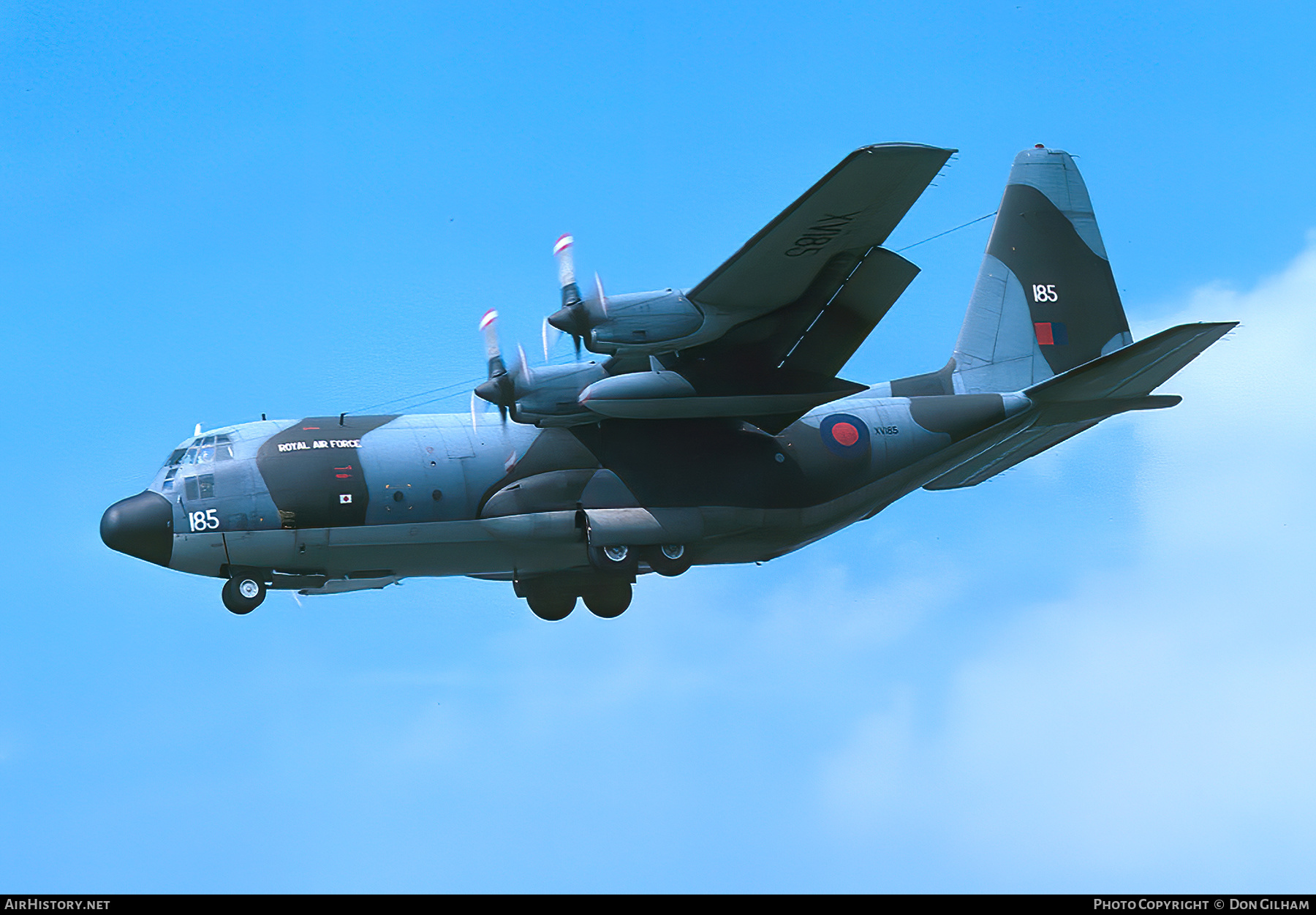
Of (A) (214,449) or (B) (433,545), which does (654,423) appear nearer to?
(B) (433,545)

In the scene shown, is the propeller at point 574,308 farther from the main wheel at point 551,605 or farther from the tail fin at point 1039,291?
the tail fin at point 1039,291

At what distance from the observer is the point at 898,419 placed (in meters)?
18.7

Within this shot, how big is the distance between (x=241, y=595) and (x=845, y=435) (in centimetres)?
810

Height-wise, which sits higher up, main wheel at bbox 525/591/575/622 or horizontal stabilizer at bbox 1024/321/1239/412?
horizontal stabilizer at bbox 1024/321/1239/412

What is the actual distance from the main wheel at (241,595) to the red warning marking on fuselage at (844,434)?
7.77 metres

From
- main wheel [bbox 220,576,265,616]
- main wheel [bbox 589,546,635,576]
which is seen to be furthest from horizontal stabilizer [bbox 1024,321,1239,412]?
main wheel [bbox 220,576,265,616]

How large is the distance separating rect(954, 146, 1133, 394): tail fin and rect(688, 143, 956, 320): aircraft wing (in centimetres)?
481

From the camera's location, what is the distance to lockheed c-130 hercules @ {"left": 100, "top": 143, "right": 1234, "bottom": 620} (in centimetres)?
1590

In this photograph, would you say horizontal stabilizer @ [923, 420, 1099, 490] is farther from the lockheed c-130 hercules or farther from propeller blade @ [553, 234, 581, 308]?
propeller blade @ [553, 234, 581, 308]

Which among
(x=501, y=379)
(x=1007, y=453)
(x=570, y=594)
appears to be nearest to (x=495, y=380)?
(x=501, y=379)

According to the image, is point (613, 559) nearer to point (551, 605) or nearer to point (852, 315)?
point (551, 605)

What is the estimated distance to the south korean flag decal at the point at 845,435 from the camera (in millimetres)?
18266

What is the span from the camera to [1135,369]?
1762 centimetres
